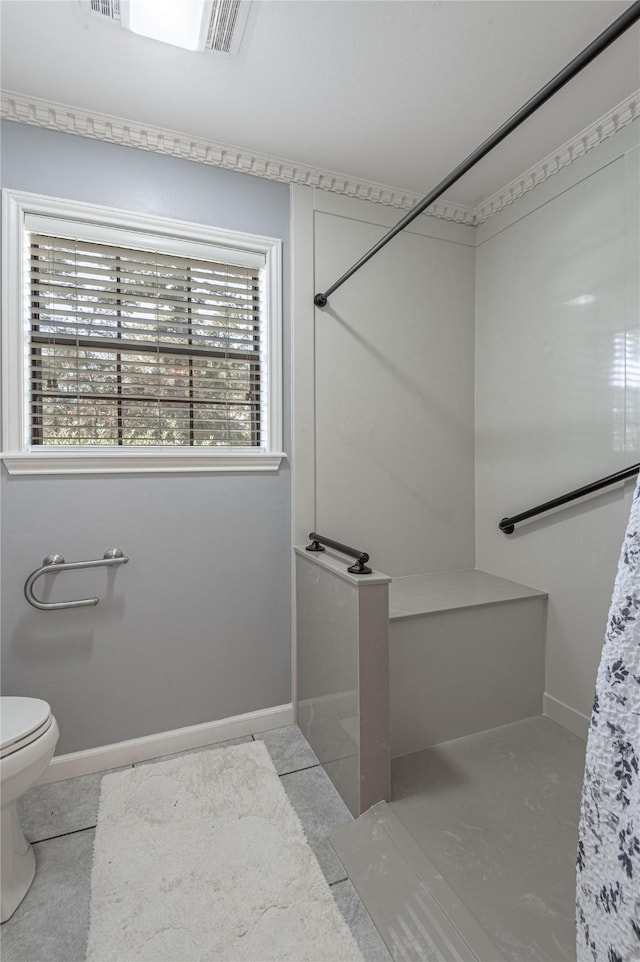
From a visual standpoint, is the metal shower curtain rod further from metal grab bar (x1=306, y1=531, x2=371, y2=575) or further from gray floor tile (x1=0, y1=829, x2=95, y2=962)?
gray floor tile (x1=0, y1=829, x2=95, y2=962)

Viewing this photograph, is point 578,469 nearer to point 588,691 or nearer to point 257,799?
point 588,691

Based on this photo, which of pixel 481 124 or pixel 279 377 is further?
pixel 279 377

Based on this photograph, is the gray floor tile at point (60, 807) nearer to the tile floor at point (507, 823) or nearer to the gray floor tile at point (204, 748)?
the gray floor tile at point (204, 748)

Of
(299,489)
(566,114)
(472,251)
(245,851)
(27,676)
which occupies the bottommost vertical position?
(245,851)

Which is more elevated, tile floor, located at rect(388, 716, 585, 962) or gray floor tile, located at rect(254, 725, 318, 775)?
tile floor, located at rect(388, 716, 585, 962)

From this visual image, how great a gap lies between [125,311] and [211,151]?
2.55ft

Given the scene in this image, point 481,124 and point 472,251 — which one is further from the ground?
point 481,124

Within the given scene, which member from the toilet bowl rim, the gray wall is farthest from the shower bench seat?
the toilet bowl rim

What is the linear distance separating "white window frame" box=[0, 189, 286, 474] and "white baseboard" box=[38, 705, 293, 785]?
3.66 feet

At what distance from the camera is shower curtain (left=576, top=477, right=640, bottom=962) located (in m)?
0.54

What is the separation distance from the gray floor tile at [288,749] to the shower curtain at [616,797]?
1424 mm

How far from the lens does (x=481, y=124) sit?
1.87 meters

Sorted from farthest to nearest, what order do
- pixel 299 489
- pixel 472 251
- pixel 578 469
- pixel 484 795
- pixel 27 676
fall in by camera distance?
pixel 472 251, pixel 299 489, pixel 578 469, pixel 27 676, pixel 484 795

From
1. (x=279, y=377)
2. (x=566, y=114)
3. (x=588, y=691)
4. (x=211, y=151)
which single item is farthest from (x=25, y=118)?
(x=588, y=691)
